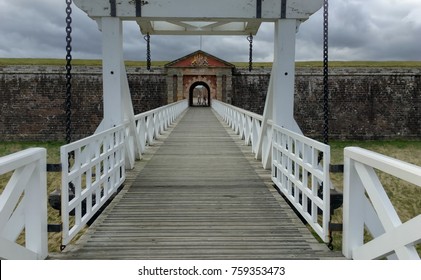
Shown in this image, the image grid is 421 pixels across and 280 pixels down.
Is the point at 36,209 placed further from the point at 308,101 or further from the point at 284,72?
the point at 308,101

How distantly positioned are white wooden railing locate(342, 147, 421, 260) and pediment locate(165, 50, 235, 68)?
2270cm

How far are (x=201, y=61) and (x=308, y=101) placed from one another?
22.6ft

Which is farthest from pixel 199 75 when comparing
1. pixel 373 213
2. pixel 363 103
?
pixel 373 213

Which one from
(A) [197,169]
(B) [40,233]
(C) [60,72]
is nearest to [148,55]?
(C) [60,72]

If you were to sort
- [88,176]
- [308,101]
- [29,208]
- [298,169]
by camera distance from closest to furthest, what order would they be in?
[29,208]
[88,176]
[298,169]
[308,101]

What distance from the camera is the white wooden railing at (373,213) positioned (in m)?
2.05

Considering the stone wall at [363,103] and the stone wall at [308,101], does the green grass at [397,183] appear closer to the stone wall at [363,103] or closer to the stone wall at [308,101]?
the stone wall at [363,103]

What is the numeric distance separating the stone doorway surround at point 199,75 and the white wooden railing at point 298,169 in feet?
55.6

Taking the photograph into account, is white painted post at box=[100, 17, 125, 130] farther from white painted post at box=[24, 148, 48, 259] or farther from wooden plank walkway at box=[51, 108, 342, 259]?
white painted post at box=[24, 148, 48, 259]

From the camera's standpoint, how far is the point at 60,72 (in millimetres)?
21641

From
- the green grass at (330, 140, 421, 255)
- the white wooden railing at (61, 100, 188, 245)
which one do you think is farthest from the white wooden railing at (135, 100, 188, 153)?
the green grass at (330, 140, 421, 255)

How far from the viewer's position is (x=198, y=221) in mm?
3811

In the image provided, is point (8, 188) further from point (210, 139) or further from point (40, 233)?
point (210, 139)

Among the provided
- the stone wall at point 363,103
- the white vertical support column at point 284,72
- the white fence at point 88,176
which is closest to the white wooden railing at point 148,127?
the white fence at point 88,176
